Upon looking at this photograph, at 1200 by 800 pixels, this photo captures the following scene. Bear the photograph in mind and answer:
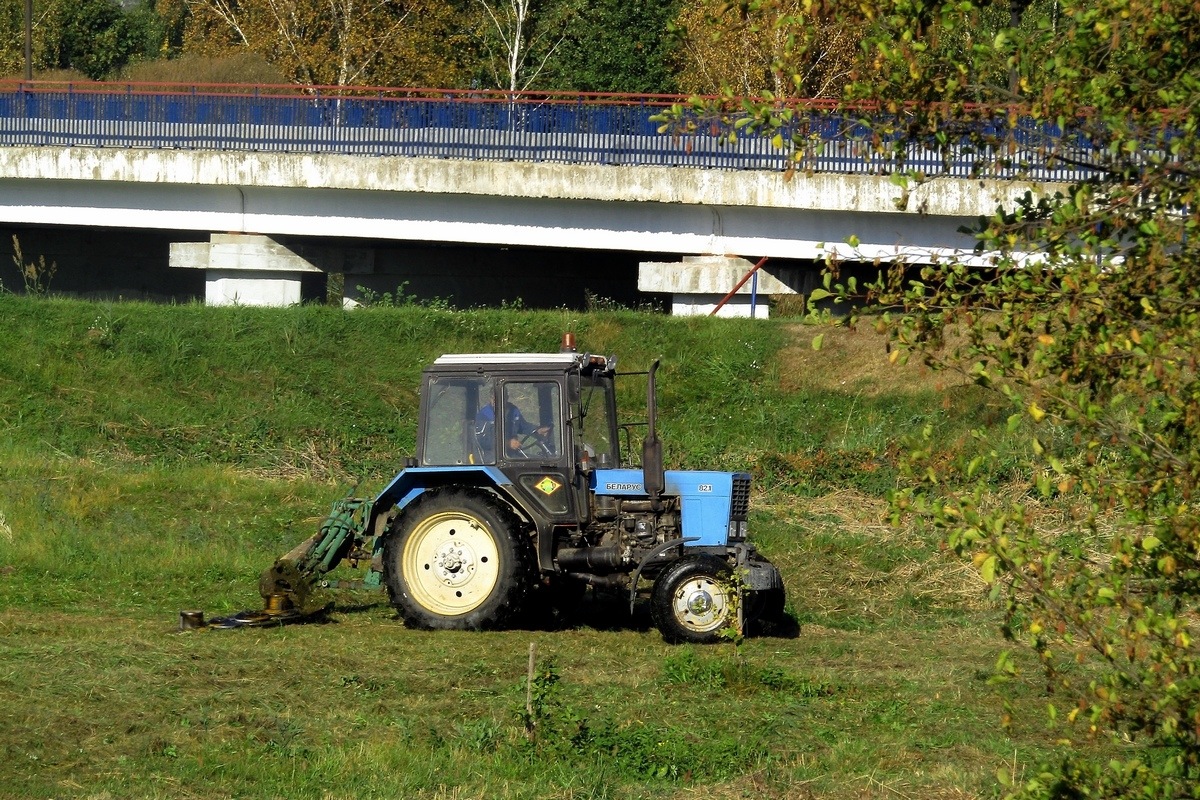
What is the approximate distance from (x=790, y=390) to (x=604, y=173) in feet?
15.6

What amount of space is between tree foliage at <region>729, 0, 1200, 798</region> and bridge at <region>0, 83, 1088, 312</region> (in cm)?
1623

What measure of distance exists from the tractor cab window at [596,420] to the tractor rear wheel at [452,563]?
81cm

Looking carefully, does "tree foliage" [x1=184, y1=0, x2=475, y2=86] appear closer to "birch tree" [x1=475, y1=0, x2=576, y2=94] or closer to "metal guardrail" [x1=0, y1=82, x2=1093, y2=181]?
"birch tree" [x1=475, y1=0, x2=576, y2=94]

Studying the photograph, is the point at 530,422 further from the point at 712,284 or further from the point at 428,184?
the point at 428,184

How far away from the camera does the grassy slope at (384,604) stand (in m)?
6.78

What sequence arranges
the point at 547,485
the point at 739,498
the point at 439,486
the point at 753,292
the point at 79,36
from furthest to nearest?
the point at 79,36 < the point at 753,292 < the point at 739,498 < the point at 439,486 < the point at 547,485

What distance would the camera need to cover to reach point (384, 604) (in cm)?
1145

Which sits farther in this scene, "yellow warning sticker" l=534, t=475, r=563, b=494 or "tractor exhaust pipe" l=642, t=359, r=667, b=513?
"yellow warning sticker" l=534, t=475, r=563, b=494

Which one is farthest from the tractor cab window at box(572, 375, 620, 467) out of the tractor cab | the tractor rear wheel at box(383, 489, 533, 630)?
the tractor rear wheel at box(383, 489, 533, 630)

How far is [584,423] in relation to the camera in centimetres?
1026

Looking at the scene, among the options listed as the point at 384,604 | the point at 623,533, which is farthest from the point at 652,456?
the point at 384,604

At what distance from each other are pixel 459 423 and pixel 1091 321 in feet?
22.0

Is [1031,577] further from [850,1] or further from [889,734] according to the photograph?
[889,734]

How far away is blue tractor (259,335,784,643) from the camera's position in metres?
10.0
